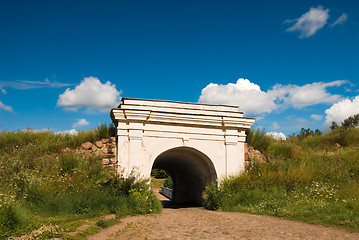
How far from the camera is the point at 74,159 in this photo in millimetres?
11461

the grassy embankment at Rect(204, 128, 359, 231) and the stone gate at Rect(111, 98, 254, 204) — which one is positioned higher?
the stone gate at Rect(111, 98, 254, 204)

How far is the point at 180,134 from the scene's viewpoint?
12969 mm

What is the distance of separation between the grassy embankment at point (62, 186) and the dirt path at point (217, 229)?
39.8 inches

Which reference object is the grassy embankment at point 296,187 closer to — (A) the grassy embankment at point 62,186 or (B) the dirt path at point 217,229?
(B) the dirt path at point 217,229

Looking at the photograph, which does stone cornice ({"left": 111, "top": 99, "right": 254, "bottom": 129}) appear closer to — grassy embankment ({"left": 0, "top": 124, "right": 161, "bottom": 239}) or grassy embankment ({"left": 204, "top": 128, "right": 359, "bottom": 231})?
grassy embankment ({"left": 0, "top": 124, "right": 161, "bottom": 239})

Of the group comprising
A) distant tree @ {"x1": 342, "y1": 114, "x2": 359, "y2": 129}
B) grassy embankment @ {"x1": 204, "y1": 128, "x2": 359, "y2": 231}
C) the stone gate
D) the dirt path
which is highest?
distant tree @ {"x1": 342, "y1": 114, "x2": 359, "y2": 129}

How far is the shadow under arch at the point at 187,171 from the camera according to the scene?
1391 cm

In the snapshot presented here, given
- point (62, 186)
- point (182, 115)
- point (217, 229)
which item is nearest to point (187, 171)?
point (182, 115)

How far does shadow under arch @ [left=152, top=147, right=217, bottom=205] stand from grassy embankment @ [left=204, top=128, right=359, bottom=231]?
1.41 m

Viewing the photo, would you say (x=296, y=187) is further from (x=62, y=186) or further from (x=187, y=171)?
(x=62, y=186)

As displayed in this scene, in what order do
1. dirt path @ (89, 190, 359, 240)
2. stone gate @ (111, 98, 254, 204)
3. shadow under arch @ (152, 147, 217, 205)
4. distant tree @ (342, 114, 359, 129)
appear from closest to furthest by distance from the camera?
dirt path @ (89, 190, 359, 240) < stone gate @ (111, 98, 254, 204) < shadow under arch @ (152, 147, 217, 205) < distant tree @ (342, 114, 359, 129)

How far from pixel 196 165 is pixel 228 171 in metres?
2.51

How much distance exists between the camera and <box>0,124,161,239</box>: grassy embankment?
8.89 metres

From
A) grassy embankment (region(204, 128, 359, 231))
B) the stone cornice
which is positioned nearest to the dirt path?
grassy embankment (region(204, 128, 359, 231))
